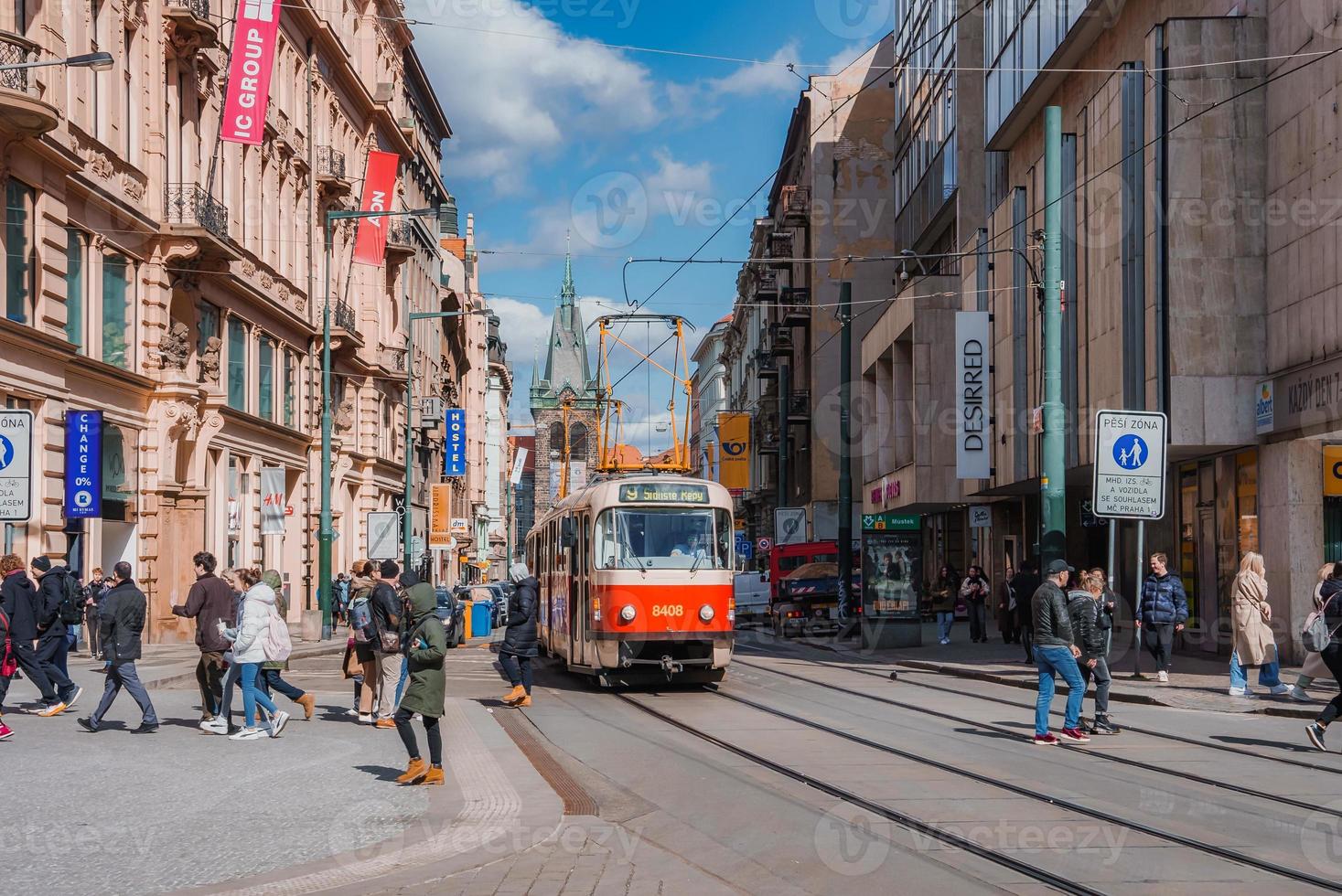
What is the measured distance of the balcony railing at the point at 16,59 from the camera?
23875 mm

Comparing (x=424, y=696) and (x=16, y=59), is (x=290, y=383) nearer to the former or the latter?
(x=16, y=59)

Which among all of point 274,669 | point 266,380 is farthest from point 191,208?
point 274,669

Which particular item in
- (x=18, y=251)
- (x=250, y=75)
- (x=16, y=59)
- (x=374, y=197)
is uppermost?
(x=374, y=197)

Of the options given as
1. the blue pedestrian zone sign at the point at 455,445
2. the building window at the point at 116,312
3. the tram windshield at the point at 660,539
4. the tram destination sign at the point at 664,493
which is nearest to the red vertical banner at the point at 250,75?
the building window at the point at 116,312

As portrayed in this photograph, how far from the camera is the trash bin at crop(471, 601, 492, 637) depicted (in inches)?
1604

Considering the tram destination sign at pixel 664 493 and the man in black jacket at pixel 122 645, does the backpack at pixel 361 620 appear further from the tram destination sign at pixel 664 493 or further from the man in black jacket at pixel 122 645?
the tram destination sign at pixel 664 493

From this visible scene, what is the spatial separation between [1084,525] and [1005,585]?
663cm

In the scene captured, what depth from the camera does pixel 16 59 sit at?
2441cm

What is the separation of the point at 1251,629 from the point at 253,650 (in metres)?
11.8

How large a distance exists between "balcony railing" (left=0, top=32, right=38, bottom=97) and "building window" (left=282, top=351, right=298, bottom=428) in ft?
67.8

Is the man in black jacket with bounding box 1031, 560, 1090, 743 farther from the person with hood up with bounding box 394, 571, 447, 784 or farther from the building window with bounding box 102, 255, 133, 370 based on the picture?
the building window with bounding box 102, 255, 133, 370

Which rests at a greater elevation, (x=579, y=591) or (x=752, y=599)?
(x=579, y=591)

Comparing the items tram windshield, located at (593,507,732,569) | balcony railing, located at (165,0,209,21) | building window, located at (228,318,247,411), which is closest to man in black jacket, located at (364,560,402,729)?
tram windshield, located at (593,507,732,569)

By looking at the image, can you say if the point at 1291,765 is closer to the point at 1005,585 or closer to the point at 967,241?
the point at 1005,585
